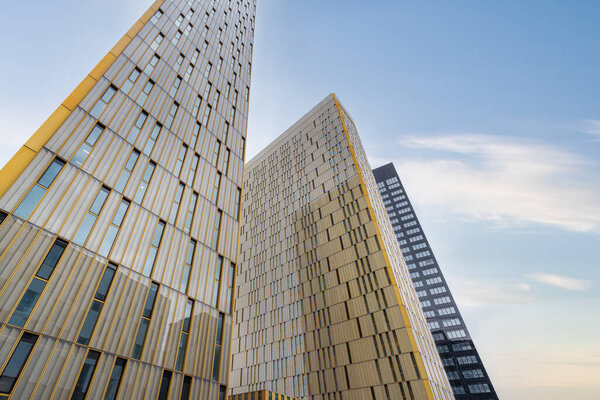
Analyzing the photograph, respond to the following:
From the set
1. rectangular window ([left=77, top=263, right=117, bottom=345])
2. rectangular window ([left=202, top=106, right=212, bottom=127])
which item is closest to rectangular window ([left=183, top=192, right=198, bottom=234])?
rectangular window ([left=77, top=263, right=117, bottom=345])

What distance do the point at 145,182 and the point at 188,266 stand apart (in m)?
6.36

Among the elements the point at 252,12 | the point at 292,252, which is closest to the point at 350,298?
the point at 292,252

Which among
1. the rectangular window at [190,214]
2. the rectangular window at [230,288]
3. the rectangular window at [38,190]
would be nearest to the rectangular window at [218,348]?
the rectangular window at [230,288]

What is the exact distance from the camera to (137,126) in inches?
791

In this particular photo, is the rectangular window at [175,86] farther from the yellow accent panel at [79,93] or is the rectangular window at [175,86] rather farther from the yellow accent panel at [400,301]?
the yellow accent panel at [400,301]

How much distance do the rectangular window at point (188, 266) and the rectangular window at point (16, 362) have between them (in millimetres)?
7163

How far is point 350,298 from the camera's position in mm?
37969

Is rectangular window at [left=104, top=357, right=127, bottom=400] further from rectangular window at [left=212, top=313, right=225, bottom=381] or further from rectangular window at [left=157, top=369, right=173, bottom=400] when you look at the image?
rectangular window at [left=212, top=313, right=225, bottom=381]

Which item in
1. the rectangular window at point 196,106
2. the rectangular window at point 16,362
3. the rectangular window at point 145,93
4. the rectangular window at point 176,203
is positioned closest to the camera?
the rectangular window at point 16,362

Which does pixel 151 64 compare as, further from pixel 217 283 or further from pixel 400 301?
pixel 400 301

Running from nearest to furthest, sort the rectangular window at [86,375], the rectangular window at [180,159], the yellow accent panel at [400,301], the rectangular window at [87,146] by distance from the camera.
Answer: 1. the rectangular window at [86,375]
2. the rectangular window at [87,146]
3. the rectangular window at [180,159]
4. the yellow accent panel at [400,301]

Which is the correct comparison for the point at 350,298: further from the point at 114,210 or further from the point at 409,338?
the point at 114,210

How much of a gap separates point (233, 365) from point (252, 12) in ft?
198

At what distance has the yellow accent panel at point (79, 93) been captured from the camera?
16.5 m
